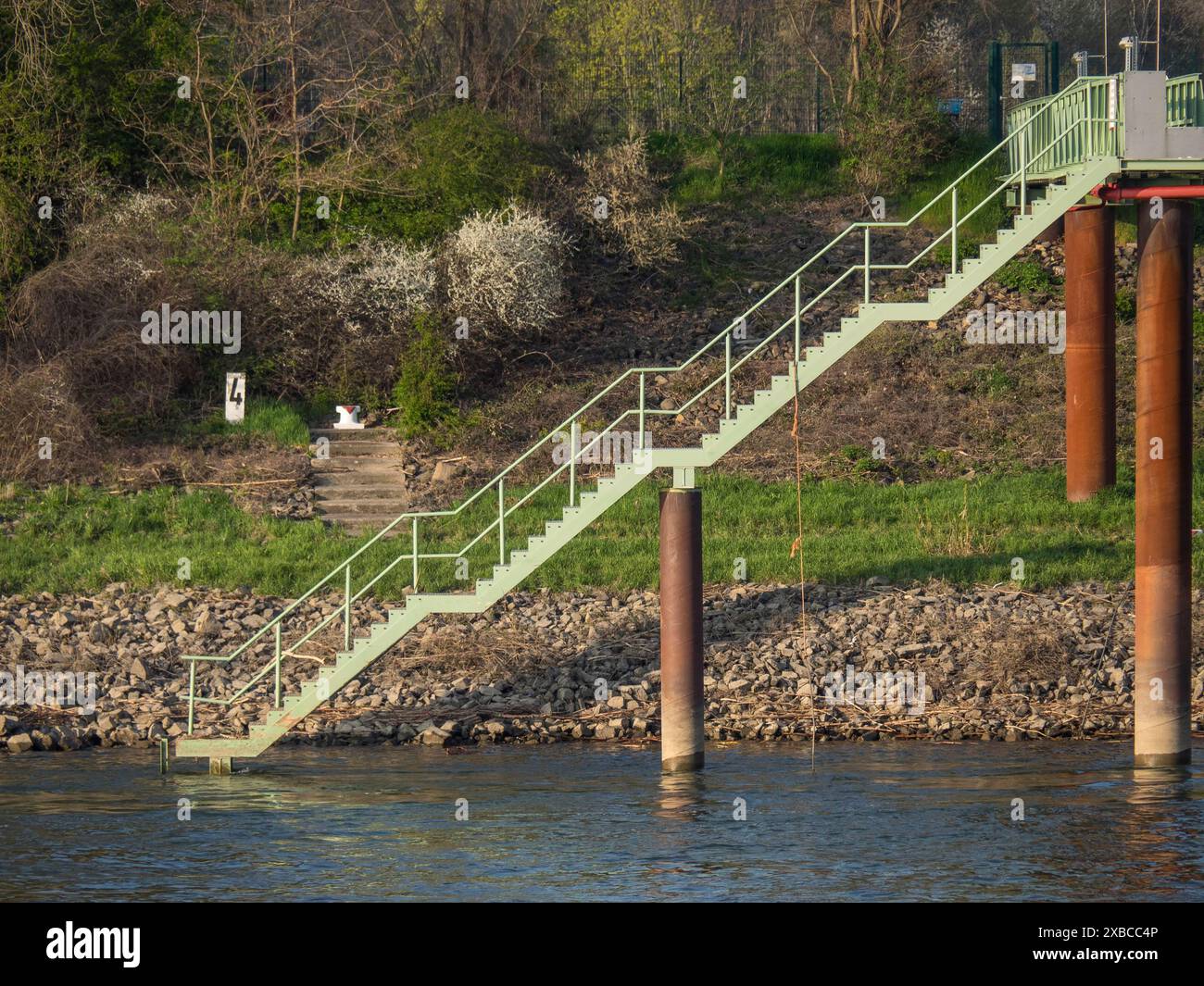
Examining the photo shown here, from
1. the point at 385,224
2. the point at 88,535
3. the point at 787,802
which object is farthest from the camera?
the point at 385,224

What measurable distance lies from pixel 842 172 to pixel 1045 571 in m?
20.3

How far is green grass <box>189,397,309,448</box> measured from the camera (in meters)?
Answer: 37.8

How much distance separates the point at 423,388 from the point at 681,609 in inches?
648

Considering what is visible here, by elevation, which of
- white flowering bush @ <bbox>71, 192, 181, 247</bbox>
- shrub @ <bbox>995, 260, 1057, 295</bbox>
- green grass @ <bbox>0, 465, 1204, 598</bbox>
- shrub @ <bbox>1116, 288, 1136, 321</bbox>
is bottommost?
green grass @ <bbox>0, 465, 1204, 598</bbox>

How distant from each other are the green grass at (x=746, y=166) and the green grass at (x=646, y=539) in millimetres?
14341

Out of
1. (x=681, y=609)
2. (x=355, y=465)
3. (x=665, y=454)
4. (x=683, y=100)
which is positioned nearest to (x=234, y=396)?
(x=355, y=465)

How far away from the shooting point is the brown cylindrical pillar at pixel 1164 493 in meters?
23.3

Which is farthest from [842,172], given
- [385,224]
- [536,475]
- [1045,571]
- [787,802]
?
[787,802]

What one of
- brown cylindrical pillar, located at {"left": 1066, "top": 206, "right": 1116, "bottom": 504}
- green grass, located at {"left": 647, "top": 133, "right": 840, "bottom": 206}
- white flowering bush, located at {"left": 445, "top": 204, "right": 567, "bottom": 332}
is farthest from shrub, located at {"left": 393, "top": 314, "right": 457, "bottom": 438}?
brown cylindrical pillar, located at {"left": 1066, "top": 206, "right": 1116, "bottom": 504}

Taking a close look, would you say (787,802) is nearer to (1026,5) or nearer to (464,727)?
(464,727)

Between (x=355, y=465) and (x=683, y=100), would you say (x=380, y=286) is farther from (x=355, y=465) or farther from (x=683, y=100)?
(x=683, y=100)

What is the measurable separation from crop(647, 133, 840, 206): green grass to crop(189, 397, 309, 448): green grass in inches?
527

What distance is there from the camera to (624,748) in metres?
25.7

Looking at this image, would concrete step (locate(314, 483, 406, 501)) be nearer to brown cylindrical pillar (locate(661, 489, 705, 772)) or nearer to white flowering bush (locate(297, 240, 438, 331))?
white flowering bush (locate(297, 240, 438, 331))
